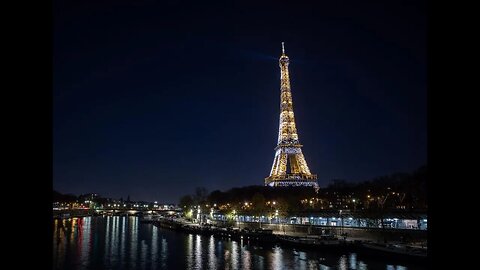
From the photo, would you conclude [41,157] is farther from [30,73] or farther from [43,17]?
[43,17]

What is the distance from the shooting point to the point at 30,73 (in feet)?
7.86

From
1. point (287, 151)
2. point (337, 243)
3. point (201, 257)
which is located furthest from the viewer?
point (287, 151)

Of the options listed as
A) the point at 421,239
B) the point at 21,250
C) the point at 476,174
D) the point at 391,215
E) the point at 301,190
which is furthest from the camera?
the point at 301,190

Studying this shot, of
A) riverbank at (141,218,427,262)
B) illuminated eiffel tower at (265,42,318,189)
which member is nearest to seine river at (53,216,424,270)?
riverbank at (141,218,427,262)

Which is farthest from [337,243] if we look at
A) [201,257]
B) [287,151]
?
[287,151]

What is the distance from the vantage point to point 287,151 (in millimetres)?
75812

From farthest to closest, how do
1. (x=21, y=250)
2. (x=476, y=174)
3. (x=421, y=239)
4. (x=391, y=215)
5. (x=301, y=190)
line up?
(x=301, y=190), (x=391, y=215), (x=421, y=239), (x=476, y=174), (x=21, y=250)

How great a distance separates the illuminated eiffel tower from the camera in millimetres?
74062

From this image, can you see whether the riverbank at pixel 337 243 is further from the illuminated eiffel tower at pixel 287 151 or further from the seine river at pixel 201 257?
the illuminated eiffel tower at pixel 287 151

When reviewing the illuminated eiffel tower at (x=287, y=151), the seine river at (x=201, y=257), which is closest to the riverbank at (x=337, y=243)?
the seine river at (x=201, y=257)

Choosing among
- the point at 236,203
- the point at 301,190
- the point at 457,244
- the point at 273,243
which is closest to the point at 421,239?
the point at 273,243

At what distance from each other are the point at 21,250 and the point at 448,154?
2186mm

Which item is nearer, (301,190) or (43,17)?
(43,17)

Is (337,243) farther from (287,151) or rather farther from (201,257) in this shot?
(287,151)
